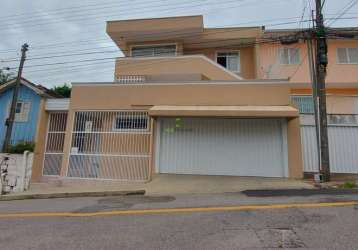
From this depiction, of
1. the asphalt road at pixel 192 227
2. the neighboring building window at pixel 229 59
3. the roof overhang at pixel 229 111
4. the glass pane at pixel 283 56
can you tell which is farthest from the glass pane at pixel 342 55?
the asphalt road at pixel 192 227

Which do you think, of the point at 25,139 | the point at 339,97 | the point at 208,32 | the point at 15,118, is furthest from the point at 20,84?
the point at 339,97

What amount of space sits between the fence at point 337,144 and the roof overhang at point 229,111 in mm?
1684

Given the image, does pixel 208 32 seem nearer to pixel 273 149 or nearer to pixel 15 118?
pixel 273 149

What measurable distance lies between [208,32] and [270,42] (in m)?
4.16

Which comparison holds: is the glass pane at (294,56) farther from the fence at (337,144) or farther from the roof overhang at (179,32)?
the fence at (337,144)

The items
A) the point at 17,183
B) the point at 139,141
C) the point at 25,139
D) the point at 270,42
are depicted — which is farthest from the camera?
the point at 270,42

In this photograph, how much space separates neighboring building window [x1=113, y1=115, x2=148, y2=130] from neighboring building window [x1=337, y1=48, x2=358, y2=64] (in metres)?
13.8

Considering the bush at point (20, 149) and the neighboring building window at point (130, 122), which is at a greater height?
the neighboring building window at point (130, 122)

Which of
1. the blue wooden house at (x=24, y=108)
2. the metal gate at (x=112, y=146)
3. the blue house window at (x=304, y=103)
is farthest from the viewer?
the blue house window at (x=304, y=103)

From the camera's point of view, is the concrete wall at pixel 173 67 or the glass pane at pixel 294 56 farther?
the glass pane at pixel 294 56

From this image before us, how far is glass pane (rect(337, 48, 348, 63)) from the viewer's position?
57.0 ft

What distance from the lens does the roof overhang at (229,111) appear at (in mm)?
10172

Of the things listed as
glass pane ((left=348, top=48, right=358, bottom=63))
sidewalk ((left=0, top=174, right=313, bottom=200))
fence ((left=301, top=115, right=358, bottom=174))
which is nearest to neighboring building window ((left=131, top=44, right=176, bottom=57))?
sidewalk ((left=0, top=174, right=313, bottom=200))

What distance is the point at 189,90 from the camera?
12.0 m
